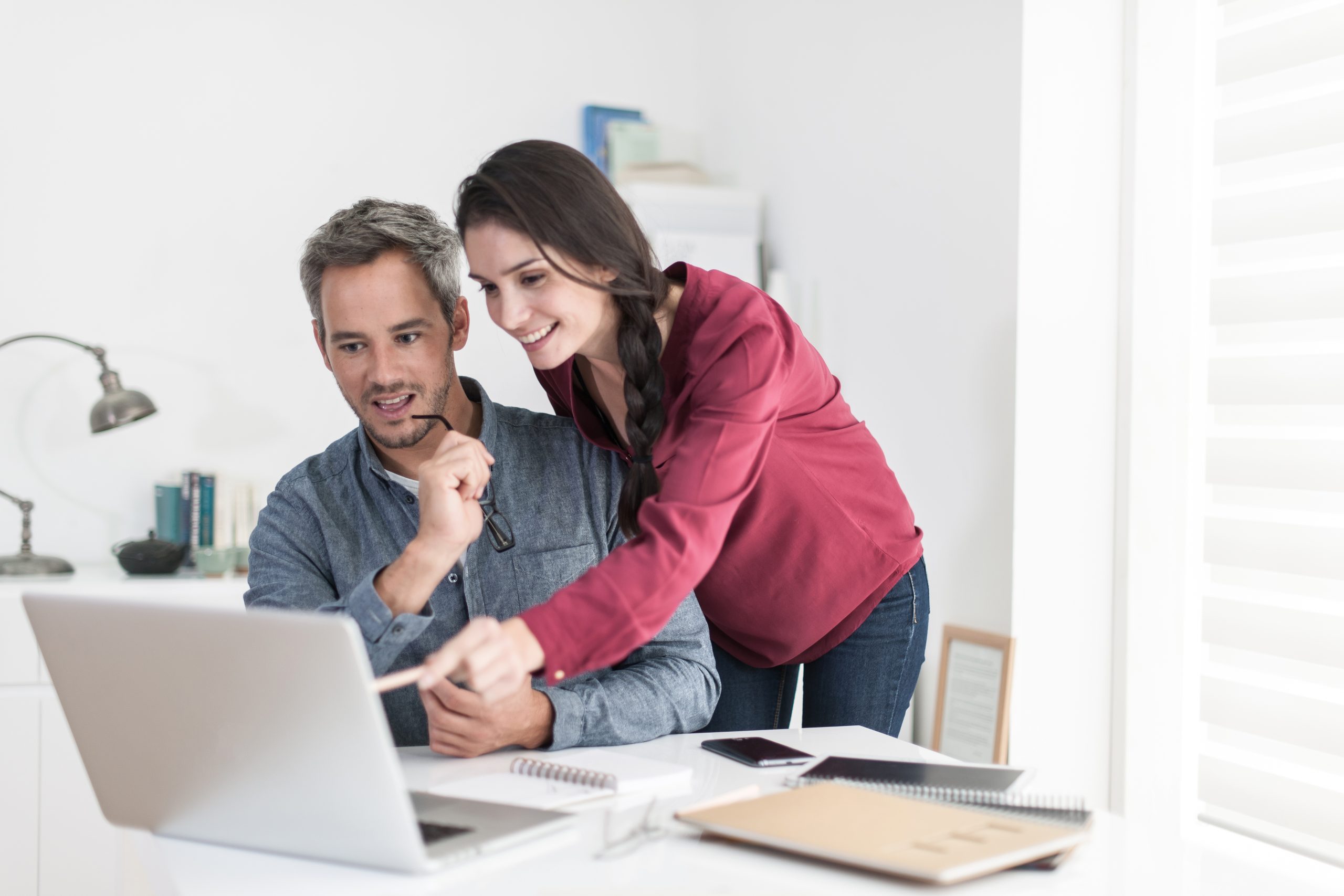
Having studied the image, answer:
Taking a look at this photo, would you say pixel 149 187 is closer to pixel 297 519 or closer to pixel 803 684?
pixel 297 519

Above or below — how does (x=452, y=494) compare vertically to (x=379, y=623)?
above

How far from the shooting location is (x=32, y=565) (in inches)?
100

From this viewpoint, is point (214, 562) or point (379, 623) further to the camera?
point (214, 562)

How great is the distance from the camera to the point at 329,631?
69 cm

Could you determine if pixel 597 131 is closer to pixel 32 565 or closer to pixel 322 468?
pixel 32 565

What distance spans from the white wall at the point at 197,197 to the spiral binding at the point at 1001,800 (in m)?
2.33

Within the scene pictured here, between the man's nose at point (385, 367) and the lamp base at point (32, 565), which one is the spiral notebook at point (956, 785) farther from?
the lamp base at point (32, 565)

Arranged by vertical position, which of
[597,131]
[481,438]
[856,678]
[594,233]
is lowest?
[856,678]

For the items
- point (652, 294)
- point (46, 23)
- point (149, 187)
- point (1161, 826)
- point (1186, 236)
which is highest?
point (46, 23)

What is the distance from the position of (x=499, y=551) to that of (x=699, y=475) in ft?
1.29

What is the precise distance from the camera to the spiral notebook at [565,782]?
3.07ft

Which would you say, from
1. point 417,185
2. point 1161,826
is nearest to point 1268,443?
point 1161,826

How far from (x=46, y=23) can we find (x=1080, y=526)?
2.73m

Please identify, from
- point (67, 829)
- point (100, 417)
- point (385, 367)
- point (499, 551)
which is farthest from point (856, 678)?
point (100, 417)
